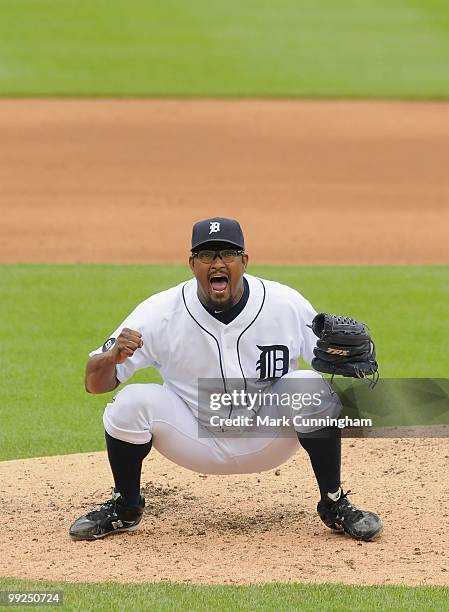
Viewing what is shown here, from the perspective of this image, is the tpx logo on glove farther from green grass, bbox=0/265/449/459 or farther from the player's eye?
green grass, bbox=0/265/449/459

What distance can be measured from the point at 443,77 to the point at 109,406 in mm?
18146

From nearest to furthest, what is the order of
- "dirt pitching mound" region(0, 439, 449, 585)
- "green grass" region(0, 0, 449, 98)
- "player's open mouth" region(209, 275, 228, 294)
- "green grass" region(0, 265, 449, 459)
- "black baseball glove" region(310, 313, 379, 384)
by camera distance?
"dirt pitching mound" region(0, 439, 449, 585) → "black baseball glove" region(310, 313, 379, 384) → "player's open mouth" region(209, 275, 228, 294) → "green grass" region(0, 265, 449, 459) → "green grass" region(0, 0, 449, 98)

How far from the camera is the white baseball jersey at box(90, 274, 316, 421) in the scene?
5211 mm

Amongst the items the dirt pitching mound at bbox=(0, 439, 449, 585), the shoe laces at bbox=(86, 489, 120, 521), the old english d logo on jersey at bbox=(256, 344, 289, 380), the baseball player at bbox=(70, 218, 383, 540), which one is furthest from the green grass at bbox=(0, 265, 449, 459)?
the old english d logo on jersey at bbox=(256, 344, 289, 380)

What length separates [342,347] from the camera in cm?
502

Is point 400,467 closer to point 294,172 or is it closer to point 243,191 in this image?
point 243,191

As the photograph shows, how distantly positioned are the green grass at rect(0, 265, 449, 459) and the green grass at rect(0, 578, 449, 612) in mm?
2248

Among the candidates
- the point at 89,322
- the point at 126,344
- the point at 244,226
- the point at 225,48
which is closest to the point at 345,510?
the point at 126,344

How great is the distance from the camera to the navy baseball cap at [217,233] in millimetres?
5082

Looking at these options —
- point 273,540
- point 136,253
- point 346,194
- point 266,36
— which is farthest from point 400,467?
point 266,36

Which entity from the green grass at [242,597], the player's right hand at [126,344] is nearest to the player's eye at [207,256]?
the player's right hand at [126,344]

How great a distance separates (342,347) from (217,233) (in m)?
0.68

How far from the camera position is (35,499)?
594 centimetres

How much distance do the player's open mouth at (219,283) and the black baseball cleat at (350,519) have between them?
101 cm
